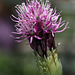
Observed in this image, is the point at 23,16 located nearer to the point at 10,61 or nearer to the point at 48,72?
the point at 48,72

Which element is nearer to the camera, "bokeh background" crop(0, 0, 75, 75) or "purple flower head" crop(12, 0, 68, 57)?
"purple flower head" crop(12, 0, 68, 57)

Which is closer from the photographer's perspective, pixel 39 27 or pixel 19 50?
pixel 39 27

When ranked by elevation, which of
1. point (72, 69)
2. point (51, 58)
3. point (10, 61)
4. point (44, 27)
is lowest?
point (72, 69)

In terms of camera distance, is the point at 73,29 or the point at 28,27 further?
the point at 73,29

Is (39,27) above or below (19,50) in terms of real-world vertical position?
above

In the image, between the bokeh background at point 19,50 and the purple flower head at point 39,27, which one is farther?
the bokeh background at point 19,50

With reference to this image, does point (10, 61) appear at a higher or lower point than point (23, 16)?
lower

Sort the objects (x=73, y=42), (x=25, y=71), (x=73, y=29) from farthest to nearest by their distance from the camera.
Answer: (x=73, y=29)
(x=73, y=42)
(x=25, y=71)

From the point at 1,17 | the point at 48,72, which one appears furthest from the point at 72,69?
the point at 48,72
